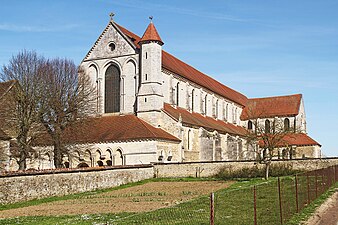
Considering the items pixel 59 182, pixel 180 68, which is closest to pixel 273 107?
pixel 180 68

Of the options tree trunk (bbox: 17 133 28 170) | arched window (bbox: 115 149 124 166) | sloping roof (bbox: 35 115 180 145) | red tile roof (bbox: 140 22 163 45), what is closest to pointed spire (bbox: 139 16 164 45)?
red tile roof (bbox: 140 22 163 45)

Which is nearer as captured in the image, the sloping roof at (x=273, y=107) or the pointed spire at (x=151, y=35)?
the pointed spire at (x=151, y=35)

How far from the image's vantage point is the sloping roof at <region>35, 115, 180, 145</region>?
142 ft

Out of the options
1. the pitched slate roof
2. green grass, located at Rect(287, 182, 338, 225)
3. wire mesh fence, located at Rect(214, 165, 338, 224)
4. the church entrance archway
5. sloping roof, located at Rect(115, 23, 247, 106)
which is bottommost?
green grass, located at Rect(287, 182, 338, 225)

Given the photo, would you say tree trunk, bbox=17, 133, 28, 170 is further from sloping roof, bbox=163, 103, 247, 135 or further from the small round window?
the small round window

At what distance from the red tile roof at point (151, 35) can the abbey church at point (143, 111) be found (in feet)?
0.37

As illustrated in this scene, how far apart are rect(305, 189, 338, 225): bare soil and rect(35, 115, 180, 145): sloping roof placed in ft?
83.7

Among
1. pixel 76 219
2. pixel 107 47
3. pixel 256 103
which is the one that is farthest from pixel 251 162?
pixel 256 103

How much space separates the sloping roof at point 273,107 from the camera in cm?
7656

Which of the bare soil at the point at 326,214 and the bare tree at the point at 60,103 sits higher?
the bare tree at the point at 60,103

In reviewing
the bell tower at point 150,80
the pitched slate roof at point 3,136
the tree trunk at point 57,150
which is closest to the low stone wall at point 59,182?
the tree trunk at point 57,150

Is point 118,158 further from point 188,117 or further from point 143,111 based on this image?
point 188,117

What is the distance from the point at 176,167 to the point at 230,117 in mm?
32827

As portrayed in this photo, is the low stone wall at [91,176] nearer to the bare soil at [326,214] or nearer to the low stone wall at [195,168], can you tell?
the low stone wall at [195,168]
